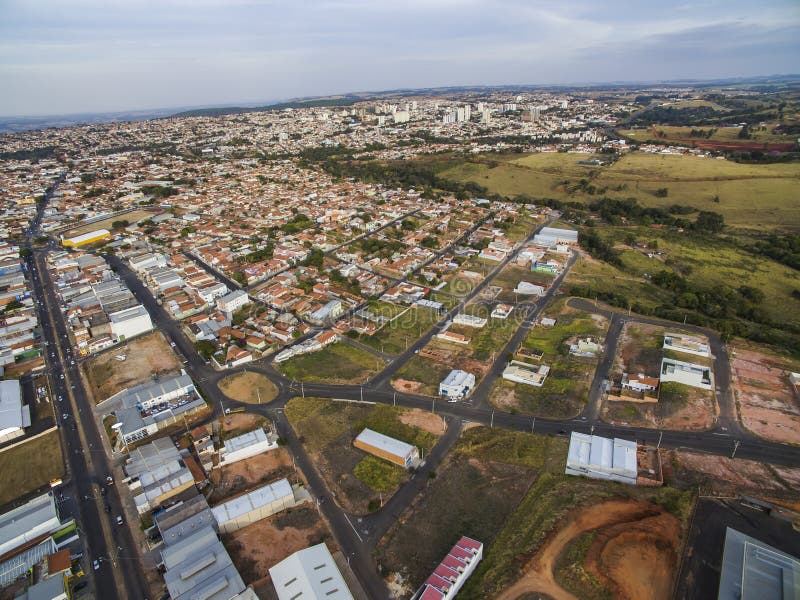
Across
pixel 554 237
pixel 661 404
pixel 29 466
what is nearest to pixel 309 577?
pixel 29 466

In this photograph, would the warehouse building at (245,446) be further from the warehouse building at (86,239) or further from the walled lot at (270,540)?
the warehouse building at (86,239)

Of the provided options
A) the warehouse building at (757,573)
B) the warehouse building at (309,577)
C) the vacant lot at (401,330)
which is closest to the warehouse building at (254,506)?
the warehouse building at (309,577)

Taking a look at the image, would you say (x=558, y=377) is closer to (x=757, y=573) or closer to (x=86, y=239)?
(x=757, y=573)

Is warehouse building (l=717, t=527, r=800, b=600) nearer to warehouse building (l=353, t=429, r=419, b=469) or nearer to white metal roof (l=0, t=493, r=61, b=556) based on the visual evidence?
warehouse building (l=353, t=429, r=419, b=469)

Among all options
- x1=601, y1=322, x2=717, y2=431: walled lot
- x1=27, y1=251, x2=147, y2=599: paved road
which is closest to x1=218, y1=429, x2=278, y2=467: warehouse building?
x1=27, y1=251, x2=147, y2=599: paved road

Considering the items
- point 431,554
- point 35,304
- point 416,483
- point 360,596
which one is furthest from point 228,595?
point 35,304

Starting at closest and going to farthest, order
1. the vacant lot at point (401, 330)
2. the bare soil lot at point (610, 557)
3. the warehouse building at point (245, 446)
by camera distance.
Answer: the bare soil lot at point (610, 557)
the warehouse building at point (245, 446)
the vacant lot at point (401, 330)
